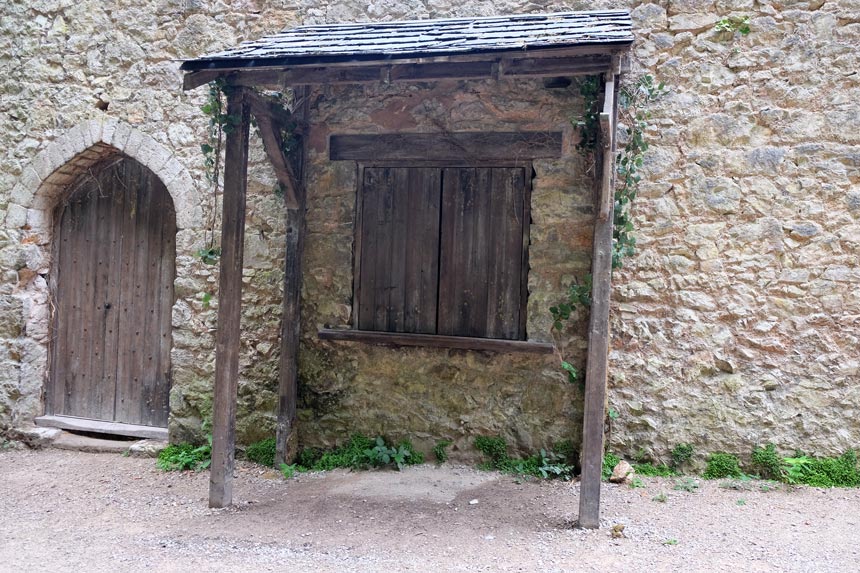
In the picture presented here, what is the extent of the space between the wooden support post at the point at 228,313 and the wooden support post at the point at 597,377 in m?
2.20

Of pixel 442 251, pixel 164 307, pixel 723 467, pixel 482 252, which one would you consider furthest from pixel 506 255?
pixel 164 307

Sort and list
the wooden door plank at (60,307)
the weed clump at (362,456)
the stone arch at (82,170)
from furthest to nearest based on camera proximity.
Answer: the wooden door plank at (60,307) < the stone arch at (82,170) < the weed clump at (362,456)

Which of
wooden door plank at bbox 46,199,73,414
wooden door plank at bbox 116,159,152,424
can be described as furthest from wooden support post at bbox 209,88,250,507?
wooden door plank at bbox 46,199,73,414

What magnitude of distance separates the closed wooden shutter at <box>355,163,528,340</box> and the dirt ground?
115 centimetres

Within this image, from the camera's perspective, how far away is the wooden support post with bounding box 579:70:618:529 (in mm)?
3805

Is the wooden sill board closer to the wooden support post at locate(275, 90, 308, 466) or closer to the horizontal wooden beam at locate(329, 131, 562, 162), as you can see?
the wooden support post at locate(275, 90, 308, 466)

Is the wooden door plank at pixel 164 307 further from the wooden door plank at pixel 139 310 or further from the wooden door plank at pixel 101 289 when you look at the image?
the wooden door plank at pixel 101 289

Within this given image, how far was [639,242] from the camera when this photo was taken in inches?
188

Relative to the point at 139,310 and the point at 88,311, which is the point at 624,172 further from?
the point at 88,311

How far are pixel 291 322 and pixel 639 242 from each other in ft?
8.78

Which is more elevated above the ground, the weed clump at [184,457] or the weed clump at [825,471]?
the weed clump at [825,471]

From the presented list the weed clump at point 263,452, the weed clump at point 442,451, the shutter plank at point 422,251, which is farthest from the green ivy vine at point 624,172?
the weed clump at point 263,452

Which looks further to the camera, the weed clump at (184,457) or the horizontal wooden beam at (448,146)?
the weed clump at (184,457)

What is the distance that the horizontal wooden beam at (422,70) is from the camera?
361cm
